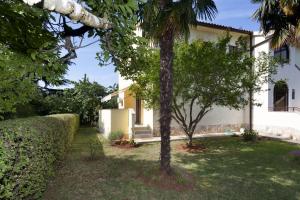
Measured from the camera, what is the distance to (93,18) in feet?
10.9

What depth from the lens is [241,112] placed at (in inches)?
1112

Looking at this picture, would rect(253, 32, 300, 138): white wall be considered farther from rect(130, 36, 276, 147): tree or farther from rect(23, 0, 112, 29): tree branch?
rect(23, 0, 112, 29): tree branch

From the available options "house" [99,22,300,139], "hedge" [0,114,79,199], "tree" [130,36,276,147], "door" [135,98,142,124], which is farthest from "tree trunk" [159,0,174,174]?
"door" [135,98,142,124]

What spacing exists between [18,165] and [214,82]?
46.3ft

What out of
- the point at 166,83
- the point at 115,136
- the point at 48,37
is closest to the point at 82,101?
the point at 115,136

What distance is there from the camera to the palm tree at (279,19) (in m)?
15.4

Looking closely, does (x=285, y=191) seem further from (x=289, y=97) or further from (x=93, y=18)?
(x=289, y=97)

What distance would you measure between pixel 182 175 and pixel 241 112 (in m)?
18.1

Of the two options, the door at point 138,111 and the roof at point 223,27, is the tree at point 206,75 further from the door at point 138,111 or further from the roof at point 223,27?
the door at point 138,111

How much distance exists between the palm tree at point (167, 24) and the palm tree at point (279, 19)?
575 cm

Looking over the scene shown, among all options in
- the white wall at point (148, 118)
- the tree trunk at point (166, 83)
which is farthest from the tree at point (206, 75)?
the tree trunk at point (166, 83)

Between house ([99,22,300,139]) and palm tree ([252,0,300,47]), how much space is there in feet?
20.0

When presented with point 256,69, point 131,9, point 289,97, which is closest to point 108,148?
point 256,69

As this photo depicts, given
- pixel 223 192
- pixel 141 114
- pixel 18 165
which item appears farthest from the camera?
pixel 141 114
